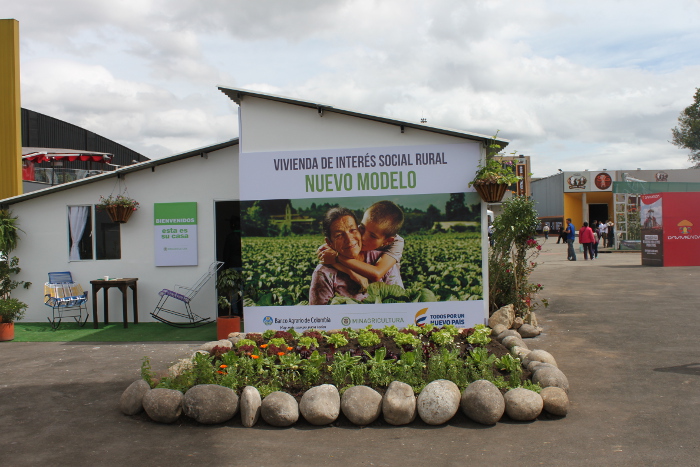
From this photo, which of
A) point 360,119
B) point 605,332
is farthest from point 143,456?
point 605,332

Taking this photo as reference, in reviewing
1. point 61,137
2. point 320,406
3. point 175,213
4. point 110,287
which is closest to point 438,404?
point 320,406

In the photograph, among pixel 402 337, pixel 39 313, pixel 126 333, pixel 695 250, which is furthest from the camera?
pixel 695 250

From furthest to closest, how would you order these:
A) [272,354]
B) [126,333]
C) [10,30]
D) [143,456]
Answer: [10,30] < [126,333] < [272,354] < [143,456]

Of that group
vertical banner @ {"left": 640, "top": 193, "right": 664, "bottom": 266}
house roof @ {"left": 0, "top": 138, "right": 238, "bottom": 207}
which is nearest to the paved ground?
house roof @ {"left": 0, "top": 138, "right": 238, "bottom": 207}

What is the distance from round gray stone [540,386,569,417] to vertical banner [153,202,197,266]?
8136mm

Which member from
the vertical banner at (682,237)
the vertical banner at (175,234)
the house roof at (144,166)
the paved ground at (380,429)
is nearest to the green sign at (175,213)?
the vertical banner at (175,234)

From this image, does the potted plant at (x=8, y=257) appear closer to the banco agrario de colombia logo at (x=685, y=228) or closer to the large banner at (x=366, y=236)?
the large banner at (x=366, y=236)

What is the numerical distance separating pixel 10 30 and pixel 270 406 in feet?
43.0

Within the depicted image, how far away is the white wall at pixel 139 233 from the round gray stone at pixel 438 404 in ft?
24.0

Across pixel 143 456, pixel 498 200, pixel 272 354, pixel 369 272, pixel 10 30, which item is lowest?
pixel 143 456

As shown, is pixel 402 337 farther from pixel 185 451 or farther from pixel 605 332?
pixel 605 332

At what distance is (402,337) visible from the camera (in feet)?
25.9

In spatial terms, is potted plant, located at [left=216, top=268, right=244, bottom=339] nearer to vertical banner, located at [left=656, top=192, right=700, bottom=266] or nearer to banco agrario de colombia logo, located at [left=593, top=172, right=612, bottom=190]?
vertical banner, located at [left=656, top=192, right=700, bottom=266]

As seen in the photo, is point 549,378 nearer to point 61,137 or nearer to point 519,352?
point 519,352
